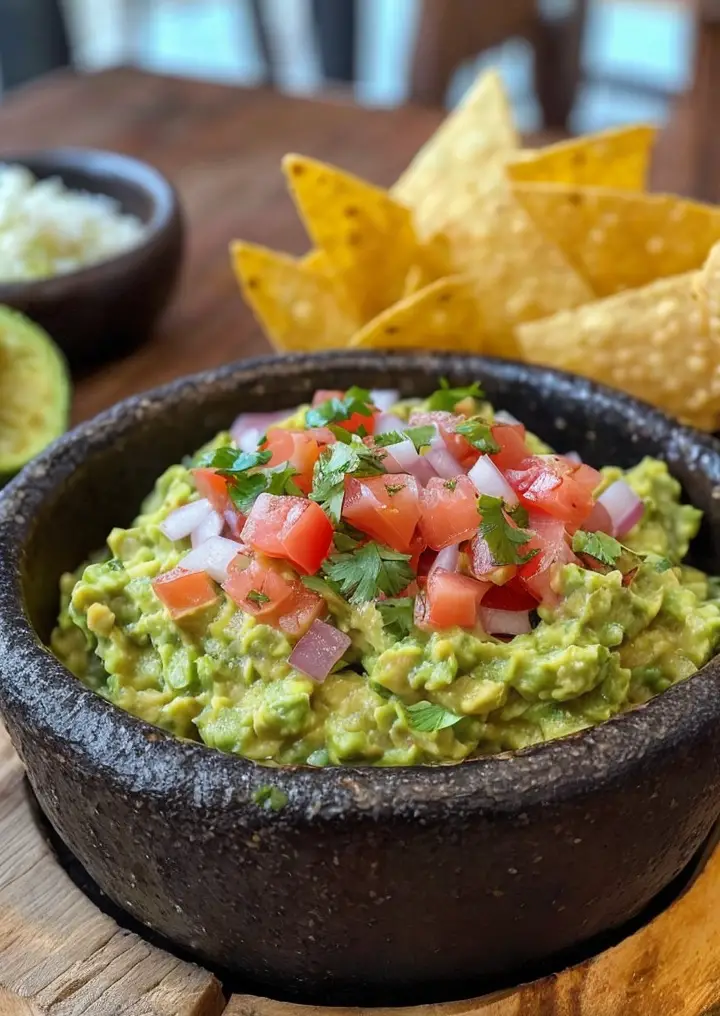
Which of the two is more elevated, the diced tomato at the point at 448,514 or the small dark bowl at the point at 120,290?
the diced tomato at the point at 448,514

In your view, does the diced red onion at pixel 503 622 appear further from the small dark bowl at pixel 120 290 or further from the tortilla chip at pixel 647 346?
the small dark bowl at pixel 120 290

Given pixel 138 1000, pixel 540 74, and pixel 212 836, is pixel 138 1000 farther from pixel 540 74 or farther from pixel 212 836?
pixel 540 74

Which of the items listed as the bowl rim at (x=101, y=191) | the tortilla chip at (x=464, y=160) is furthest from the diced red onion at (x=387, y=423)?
the bowl rim at (x=101, y=191)

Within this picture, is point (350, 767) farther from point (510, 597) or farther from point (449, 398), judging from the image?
point (449, 398)

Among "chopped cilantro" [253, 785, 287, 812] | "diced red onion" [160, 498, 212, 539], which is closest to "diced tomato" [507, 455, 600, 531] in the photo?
"diced red onion" [160, 498, 212, 539]

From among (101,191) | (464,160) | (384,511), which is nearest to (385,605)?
(384,511)

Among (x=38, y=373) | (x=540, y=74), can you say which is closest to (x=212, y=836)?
(x=38, y=373)
